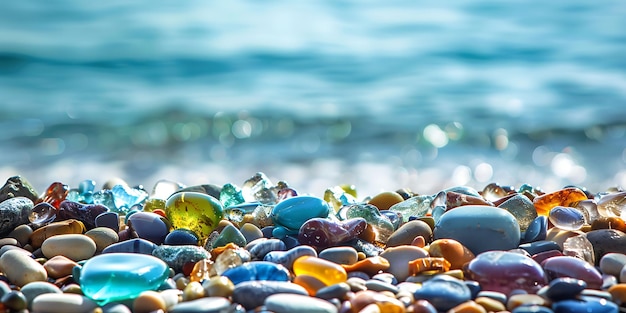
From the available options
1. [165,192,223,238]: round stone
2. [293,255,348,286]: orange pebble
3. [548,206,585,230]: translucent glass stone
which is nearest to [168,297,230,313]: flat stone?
[293,255,348,286]: orange pebble

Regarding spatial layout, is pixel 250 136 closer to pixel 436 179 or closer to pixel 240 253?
pixel 436 179

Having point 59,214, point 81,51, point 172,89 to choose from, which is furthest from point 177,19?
point 59,214

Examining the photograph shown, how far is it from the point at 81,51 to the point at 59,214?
844 centimetres

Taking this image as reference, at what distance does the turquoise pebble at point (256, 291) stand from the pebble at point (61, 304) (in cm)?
30

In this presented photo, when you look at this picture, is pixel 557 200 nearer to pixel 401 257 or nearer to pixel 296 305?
pixel 401 257

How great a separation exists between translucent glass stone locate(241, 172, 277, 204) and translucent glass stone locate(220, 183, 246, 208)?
0.24ft

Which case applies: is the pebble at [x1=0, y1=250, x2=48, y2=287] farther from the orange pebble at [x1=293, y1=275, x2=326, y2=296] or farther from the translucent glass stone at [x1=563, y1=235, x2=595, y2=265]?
the translucent glass stone at [x1=563, y1=235, x2=595, y2=265]

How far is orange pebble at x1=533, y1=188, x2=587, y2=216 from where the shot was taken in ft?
6.83

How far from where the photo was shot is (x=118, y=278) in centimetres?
149

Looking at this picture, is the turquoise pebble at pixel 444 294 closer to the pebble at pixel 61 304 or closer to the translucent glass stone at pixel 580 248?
the translucent glass stone at pixel 580 248

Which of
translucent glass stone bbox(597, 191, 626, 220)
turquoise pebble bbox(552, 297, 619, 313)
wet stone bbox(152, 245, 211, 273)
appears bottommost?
turquoise pebble bbox(552, 297, 619, 313)

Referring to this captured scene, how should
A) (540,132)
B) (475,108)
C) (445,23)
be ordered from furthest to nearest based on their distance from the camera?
(445,23)
(475,108)
(540,132)

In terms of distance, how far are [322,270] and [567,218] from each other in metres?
0.73

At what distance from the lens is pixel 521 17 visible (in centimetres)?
1103
